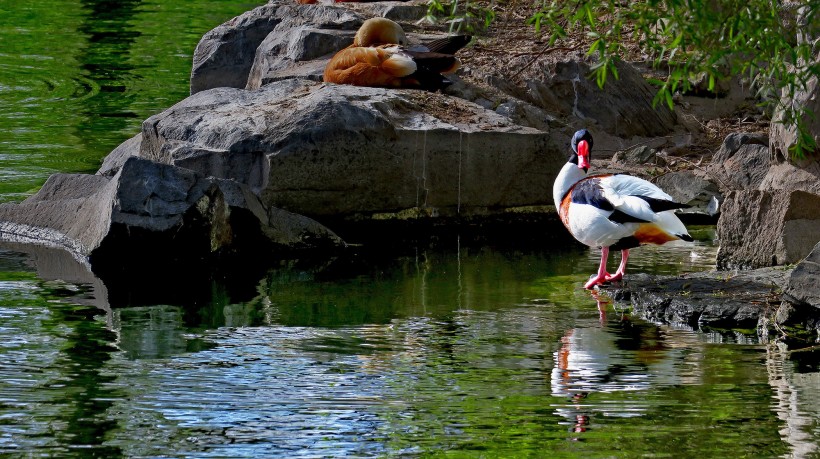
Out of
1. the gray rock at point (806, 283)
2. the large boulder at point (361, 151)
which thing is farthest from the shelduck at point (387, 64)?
the gray rock at point (806, 283)

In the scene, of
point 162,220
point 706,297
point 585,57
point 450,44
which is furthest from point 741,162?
point 162,220

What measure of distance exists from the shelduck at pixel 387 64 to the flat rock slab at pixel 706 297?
3.79 metres

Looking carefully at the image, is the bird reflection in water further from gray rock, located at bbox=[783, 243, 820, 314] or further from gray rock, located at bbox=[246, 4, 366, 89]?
gray rock, located at bbox=[246, 4, 366, 89]

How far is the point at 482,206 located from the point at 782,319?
392cm

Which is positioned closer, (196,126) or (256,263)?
(256,263)

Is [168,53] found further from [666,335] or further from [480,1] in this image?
[666,335]

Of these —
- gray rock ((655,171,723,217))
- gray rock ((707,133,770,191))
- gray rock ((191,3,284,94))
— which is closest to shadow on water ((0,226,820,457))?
gray rock ((655,171,723,217))

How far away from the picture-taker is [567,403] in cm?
609

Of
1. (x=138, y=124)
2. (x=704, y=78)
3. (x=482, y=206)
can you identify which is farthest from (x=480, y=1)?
(x=482, y=206)

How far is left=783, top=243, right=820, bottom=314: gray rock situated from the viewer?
6836 millimetres

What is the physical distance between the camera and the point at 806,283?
22.5ft

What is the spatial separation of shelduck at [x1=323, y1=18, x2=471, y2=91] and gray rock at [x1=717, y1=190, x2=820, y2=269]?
340 centimetres

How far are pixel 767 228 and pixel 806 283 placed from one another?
6.15 feet

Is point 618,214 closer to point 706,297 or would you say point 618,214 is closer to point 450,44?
point 706,297
